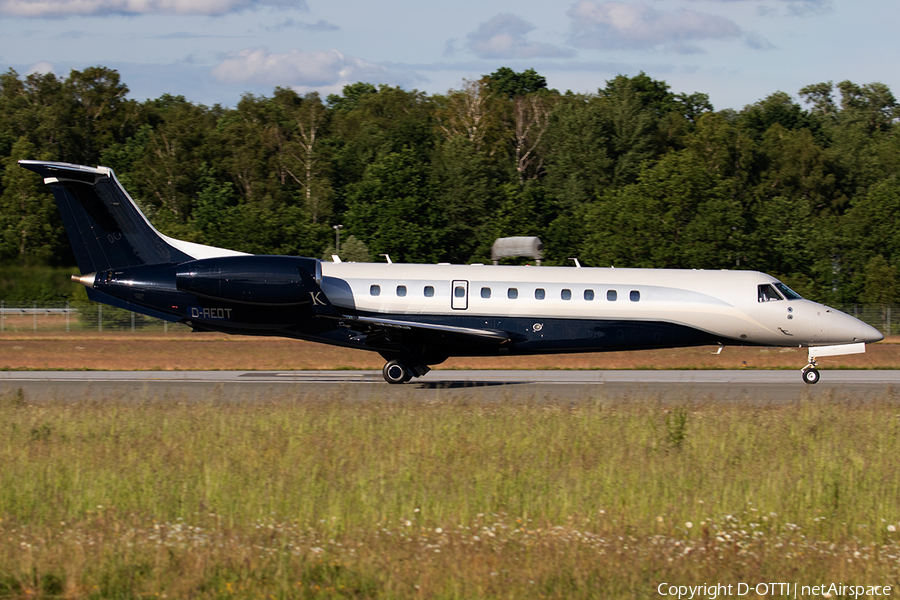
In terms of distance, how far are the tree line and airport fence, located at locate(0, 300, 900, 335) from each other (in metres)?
5.02

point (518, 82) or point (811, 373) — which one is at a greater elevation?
point (518, 82)

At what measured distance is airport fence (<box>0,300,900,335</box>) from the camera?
128ft

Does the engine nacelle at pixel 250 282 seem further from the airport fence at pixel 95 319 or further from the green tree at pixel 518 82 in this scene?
the green tree at pixel 518 82

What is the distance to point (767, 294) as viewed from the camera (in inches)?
864

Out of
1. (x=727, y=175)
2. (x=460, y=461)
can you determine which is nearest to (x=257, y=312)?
(x=460, y=461)

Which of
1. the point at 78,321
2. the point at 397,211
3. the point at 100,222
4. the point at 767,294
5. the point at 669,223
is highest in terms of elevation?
the point at 397,211

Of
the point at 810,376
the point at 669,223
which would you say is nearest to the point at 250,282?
the point at 810,376

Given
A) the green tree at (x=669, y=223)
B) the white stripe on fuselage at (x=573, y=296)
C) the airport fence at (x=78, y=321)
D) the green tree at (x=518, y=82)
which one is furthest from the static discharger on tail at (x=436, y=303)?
the green tree at (x=518, y=82)

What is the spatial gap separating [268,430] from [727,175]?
67558mm

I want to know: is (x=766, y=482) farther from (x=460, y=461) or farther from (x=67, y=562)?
(x=67, y=562)

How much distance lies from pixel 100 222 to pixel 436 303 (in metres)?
8.53

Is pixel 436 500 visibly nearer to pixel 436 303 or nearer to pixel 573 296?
pixel 436 303

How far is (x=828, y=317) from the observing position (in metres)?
21.8

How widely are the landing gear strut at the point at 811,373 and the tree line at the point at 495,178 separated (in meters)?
26.1
